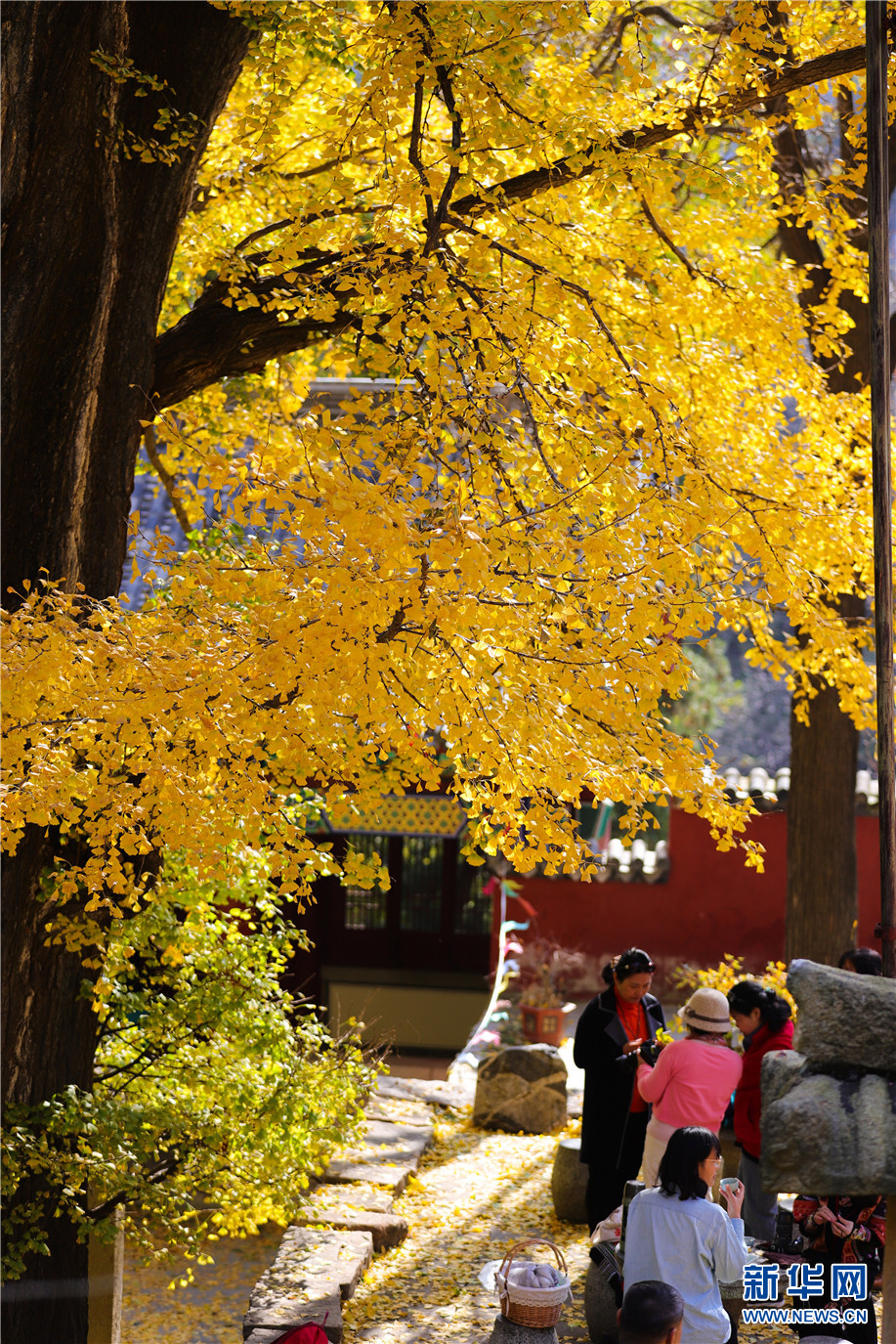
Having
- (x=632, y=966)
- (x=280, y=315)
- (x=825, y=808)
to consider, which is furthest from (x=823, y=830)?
(x=280, y=315)

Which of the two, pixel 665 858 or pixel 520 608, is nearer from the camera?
pixel 520 608

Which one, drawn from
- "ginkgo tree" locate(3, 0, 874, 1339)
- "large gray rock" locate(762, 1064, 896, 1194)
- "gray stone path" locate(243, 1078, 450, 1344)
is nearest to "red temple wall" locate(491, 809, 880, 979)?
"gray stone path" locate(243, 1078, 450, 1344)

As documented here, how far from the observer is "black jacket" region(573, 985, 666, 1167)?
6.21 metres

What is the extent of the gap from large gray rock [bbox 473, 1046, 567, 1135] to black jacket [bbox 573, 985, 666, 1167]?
288 centimetres

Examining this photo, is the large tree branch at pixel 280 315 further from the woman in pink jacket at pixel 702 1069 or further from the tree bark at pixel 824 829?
the tree bark at pixel 824 829

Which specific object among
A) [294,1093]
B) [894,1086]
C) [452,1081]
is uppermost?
[894,1086]

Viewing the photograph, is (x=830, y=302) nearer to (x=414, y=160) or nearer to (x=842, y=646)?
(x=842, y=646)

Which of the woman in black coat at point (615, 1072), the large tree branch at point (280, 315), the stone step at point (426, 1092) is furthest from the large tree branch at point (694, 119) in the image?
the stone step at point (426, 1092)

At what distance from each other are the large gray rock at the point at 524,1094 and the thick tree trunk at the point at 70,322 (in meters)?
3.56

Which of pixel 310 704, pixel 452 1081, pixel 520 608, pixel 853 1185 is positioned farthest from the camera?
pixel 452 1081

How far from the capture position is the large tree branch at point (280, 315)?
5.53 meters

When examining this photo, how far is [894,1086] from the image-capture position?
9.48 ft

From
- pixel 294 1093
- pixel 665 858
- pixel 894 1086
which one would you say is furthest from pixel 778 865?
pixel 894 1086

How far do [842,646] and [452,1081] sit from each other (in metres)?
5.65
